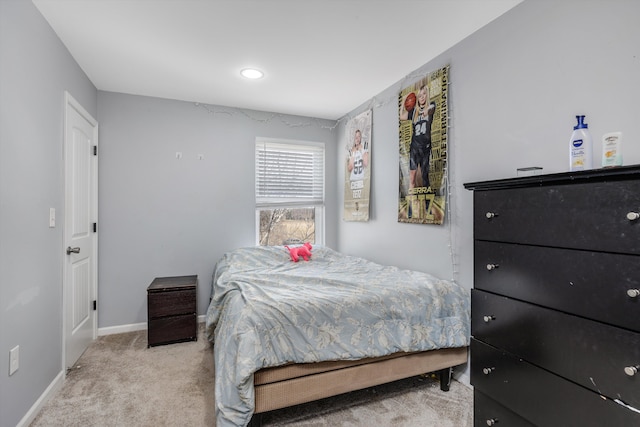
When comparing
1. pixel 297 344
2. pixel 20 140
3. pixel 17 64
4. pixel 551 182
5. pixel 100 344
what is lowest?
pixel 100 344

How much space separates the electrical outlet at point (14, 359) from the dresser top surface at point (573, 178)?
2.50 metres

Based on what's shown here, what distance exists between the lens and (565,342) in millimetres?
1179

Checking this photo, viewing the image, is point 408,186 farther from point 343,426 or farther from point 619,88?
point 343,426

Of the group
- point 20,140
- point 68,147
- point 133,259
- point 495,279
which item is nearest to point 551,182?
point 495,279

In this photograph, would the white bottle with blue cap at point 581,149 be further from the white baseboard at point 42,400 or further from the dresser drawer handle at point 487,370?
the white baseboard at point 42,400

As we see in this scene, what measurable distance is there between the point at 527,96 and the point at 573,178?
97cm

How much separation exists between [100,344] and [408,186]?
3.19 m

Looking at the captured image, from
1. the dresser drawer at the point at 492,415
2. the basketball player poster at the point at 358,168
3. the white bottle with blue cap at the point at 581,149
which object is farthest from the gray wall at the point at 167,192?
the white bottle with blue cap at the point at 581,149

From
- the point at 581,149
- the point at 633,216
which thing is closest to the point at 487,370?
the point at 633,216

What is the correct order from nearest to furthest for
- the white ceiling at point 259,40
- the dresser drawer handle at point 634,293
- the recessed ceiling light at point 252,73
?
the dresser drawer handle at point 634,293 → the white ceiling at point 259,40 → the recessed ceiling light at point 252,73

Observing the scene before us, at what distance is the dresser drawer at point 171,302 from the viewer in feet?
9.35

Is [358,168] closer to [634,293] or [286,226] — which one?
[286,226]

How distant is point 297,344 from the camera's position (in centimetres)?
171

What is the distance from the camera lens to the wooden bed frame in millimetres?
1659
